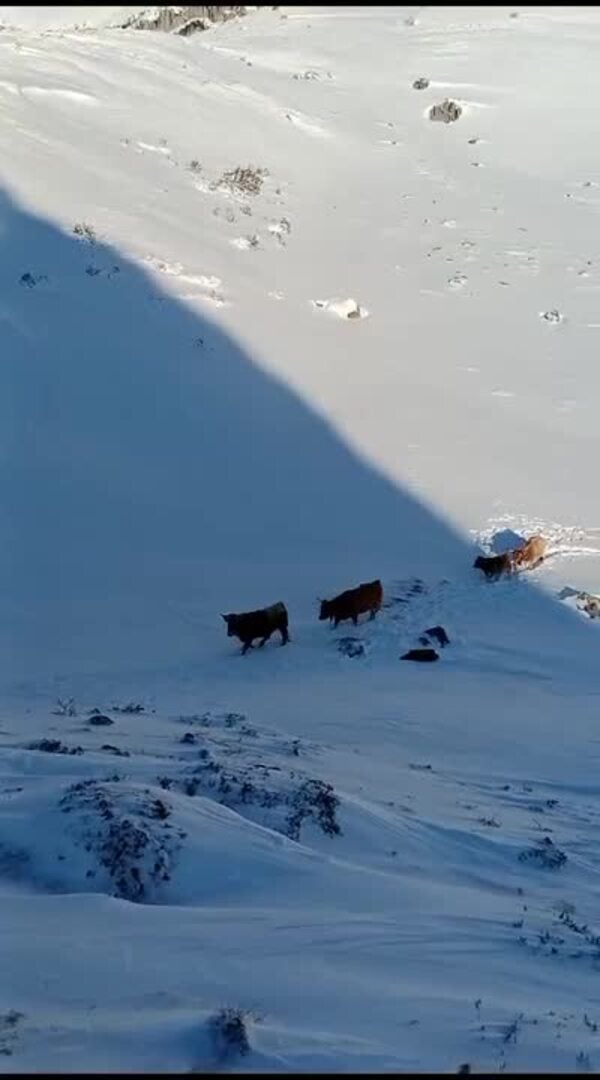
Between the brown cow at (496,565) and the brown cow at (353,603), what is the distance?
149 cm

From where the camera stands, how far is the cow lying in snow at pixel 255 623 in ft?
37.6

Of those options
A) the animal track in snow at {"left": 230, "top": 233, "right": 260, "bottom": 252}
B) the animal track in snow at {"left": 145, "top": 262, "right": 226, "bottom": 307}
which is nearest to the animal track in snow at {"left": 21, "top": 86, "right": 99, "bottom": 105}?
the animal track in snow at {"left": 230, "top": 233, "right": 260, "bottom": 252}

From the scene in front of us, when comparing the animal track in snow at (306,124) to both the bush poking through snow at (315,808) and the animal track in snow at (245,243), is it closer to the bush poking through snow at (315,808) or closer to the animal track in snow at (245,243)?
the animal track in snow at (245,243)

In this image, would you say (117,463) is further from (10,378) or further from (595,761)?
(595,761)

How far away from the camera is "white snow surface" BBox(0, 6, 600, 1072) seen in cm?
500

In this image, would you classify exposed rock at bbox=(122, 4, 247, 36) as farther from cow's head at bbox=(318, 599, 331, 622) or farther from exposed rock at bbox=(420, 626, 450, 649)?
exposed rock at bbox=(420, 626, 450, 649)

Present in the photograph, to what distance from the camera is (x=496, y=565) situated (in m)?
12.9

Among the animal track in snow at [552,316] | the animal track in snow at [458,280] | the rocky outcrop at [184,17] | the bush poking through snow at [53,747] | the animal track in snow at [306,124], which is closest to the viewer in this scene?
the bush poking through snow at [53,747]

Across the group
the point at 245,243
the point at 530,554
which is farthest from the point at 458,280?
the point at 530,554

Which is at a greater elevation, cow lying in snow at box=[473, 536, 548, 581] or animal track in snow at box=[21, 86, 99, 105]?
animal track in snow at box=[21, 86, 99, 105]

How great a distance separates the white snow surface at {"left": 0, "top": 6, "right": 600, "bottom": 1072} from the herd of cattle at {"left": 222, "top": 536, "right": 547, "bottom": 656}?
0.56 feet

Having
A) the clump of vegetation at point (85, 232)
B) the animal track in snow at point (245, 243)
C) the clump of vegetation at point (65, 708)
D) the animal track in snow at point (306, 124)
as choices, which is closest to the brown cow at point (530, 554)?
the clump of vegetation at point (65, 708)

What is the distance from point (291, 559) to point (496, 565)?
2.34 m

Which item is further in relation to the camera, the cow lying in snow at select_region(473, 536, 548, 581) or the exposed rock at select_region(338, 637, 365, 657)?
the cow lying in snow at select_region(473, 536, 548, 581)
